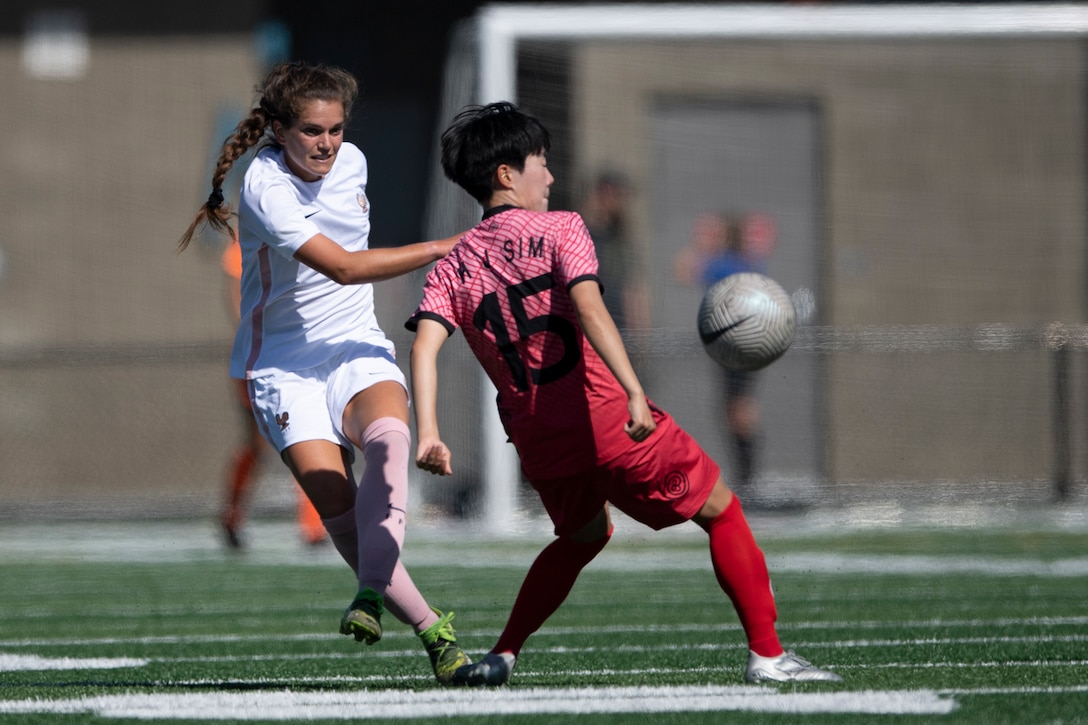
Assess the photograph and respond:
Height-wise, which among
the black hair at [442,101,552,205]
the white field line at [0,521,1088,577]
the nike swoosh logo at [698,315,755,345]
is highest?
the black hair at [442,101,552,205]

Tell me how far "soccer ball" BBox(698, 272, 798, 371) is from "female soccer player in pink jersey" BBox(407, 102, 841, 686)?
36.4 inches

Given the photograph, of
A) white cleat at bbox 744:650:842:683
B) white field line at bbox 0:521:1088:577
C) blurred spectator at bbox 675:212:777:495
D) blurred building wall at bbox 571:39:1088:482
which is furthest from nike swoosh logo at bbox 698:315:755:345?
blurred building wall at bbox 571:39:1088:482

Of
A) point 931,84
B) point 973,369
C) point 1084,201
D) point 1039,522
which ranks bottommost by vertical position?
point 1039,522

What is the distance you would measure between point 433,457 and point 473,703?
23.8 inches

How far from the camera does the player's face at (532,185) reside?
4.84m

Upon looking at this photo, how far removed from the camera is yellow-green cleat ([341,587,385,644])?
4426 mm

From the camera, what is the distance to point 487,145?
15.8 feet

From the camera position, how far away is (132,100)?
16609 mm

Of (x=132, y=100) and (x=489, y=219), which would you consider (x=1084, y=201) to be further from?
(x=489, y=219)

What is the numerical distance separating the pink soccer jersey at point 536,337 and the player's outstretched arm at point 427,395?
7 centimetres

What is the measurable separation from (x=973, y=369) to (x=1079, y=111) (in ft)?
7.46

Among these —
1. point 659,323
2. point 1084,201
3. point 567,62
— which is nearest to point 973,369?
point 1084,201

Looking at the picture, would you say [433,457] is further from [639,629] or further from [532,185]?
[639,629]

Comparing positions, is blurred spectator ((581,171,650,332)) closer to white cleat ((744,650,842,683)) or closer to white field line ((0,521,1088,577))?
white field line ((0,521,1088,577))
